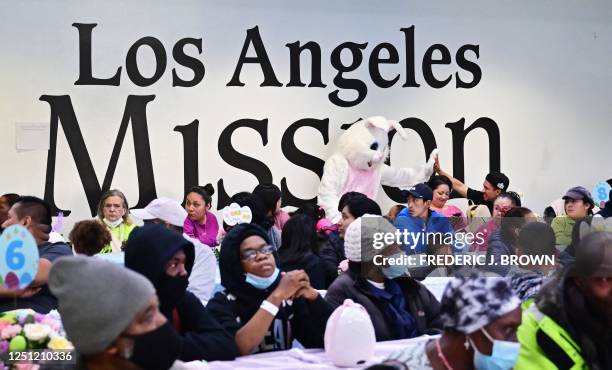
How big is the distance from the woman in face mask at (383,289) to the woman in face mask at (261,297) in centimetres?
24

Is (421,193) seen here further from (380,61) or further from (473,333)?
(473,333)

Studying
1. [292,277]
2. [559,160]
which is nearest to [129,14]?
[559,160]

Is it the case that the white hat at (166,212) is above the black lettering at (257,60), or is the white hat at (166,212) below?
below

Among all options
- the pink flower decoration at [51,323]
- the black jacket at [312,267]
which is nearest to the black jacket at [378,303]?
the black jacket at [312,267]

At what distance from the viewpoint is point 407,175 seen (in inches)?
380

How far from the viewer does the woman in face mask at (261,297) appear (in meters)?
3.43

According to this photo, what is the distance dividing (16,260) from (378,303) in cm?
157

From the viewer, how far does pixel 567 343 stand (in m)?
2.45

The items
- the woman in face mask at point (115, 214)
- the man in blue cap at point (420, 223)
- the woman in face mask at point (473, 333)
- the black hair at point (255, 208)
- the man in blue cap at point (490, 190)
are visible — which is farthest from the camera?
the man in blue cap at point (490, 190)

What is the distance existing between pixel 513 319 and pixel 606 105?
889 cm

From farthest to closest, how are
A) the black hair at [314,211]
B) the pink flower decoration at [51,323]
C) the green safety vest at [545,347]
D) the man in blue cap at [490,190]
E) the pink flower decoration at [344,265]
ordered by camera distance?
the black hair at [314,211], the man in blue cap at [490,190], the pink flower decoration at [344,265], the pink flower decoration at [51,323], the green safety vest at [545,347]

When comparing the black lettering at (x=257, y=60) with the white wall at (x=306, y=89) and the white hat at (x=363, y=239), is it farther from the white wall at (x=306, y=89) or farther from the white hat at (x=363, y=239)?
the white hat at (x=363, y=239)

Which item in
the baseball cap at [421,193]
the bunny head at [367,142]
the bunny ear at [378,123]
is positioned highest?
the bunny ear at [378,123]

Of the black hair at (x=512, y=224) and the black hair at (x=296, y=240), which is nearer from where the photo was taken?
the black hair at (x=296, y=240)
